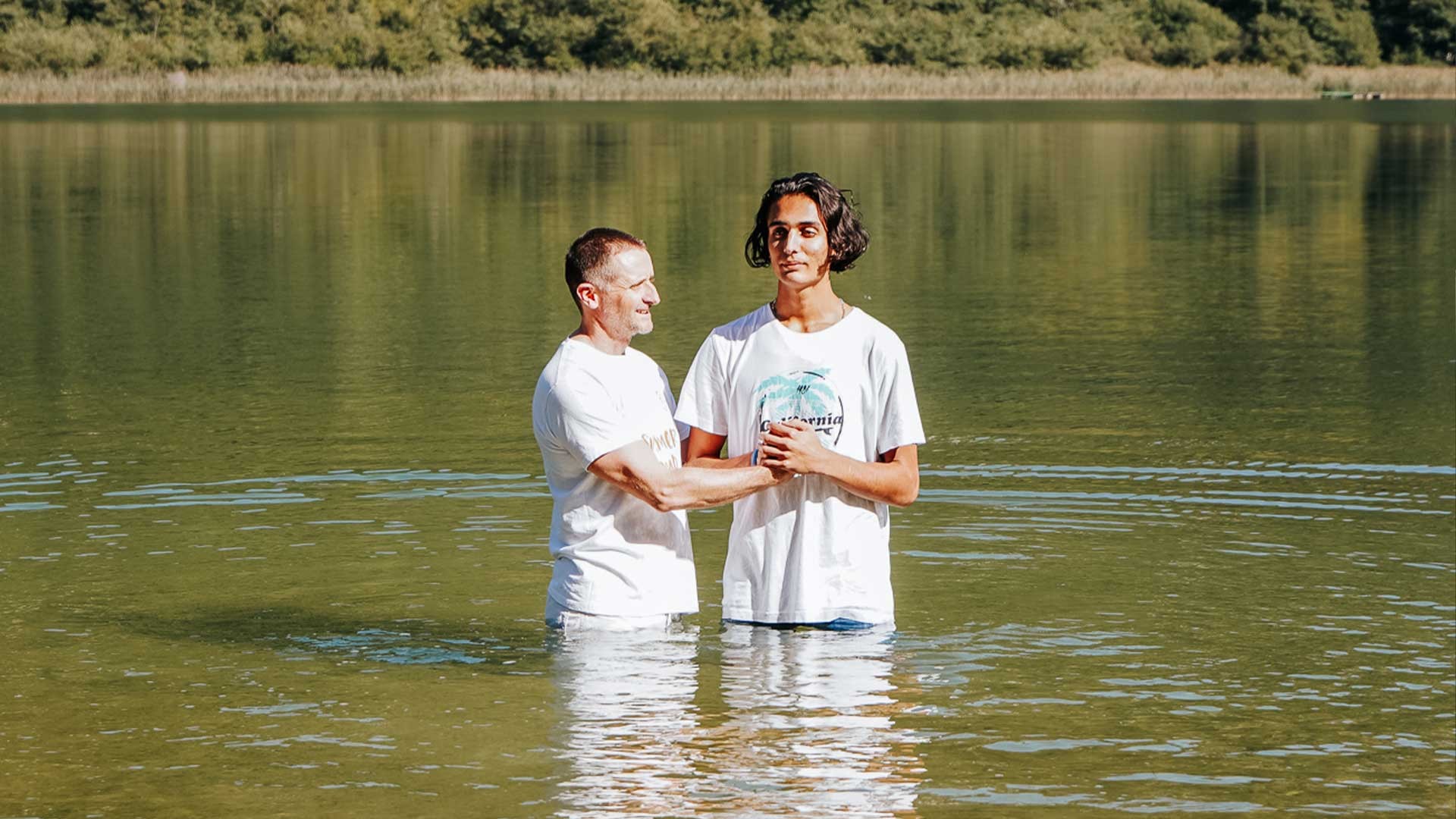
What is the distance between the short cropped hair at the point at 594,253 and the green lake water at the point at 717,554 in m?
1.44

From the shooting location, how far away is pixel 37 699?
7.87 m

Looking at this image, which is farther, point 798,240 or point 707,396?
point 707,396

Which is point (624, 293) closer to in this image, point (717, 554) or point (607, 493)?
point (607, 493)

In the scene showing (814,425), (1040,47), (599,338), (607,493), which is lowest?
(607,493)

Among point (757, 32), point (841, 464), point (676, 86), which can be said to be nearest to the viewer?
point (841, 464)

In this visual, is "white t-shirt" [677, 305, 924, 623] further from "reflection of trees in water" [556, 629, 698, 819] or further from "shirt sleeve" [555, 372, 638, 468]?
"reflection of trees in water" [556, 629, 698, 819]

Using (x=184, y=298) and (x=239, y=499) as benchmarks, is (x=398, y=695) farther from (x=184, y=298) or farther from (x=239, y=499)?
(x=184, y=298)

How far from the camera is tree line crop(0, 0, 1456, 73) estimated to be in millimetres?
98250

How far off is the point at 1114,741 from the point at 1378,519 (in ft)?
14.0

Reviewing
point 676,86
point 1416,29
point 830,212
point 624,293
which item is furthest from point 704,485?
point 1416,29

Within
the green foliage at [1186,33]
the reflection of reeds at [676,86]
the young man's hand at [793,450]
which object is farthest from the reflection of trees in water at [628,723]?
the green foliage at [1186,33]

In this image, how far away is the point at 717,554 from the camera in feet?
34.4

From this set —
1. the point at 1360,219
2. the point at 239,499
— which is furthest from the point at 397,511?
the point at 1360,219

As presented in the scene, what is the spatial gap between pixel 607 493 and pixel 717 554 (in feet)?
11.8
